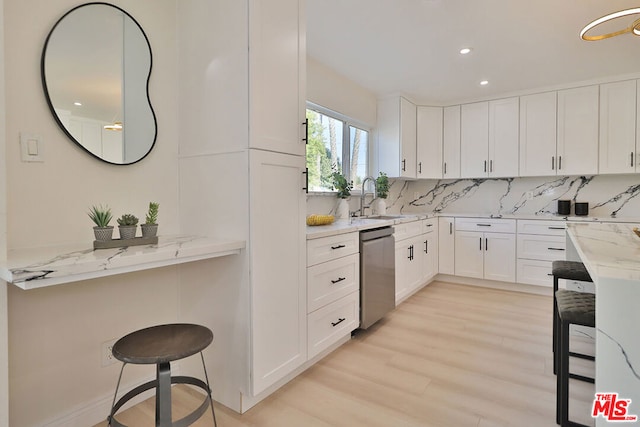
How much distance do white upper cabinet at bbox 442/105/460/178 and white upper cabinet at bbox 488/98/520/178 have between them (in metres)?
0.41

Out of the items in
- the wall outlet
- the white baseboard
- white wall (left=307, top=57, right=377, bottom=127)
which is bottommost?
the white baseboard

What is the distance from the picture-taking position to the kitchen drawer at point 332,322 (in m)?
2.21

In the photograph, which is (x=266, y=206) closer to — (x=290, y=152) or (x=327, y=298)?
(x=290, y=152)

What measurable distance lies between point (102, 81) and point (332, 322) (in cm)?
200

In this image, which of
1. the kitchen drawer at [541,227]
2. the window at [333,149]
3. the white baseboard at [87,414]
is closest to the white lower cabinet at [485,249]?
the kitchen drawer at [541,227]

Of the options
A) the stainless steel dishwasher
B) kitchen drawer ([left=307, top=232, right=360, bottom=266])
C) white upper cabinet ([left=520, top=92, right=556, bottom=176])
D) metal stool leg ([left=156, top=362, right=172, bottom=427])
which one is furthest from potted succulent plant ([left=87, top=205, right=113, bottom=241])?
white upper cabinet ([left=520, top=92, right=556, bottom=176])

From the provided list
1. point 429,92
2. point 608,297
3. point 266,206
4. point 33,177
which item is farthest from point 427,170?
point 33,177

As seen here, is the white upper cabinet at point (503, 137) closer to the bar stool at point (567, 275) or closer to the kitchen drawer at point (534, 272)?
the kitchen drawer at point (534, 272)

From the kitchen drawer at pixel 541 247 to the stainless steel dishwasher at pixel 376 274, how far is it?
6.13 feet

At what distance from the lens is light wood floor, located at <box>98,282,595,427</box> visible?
174 centimetres

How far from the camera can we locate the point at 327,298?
7.66 feet

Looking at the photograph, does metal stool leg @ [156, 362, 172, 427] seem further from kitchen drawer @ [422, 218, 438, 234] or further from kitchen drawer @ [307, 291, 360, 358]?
kitchen drawer @ [422, 218, 438, 234]

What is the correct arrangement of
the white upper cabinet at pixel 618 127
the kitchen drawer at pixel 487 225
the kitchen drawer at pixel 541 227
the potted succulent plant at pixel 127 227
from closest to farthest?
the potted succulent plant at pixel 127 227, the white upper cabinet at pixel 618 127, the kitchen drawer at pixel 541 227, the kitchen drawer at pixel 487 225

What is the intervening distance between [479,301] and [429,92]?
8.39 feet
